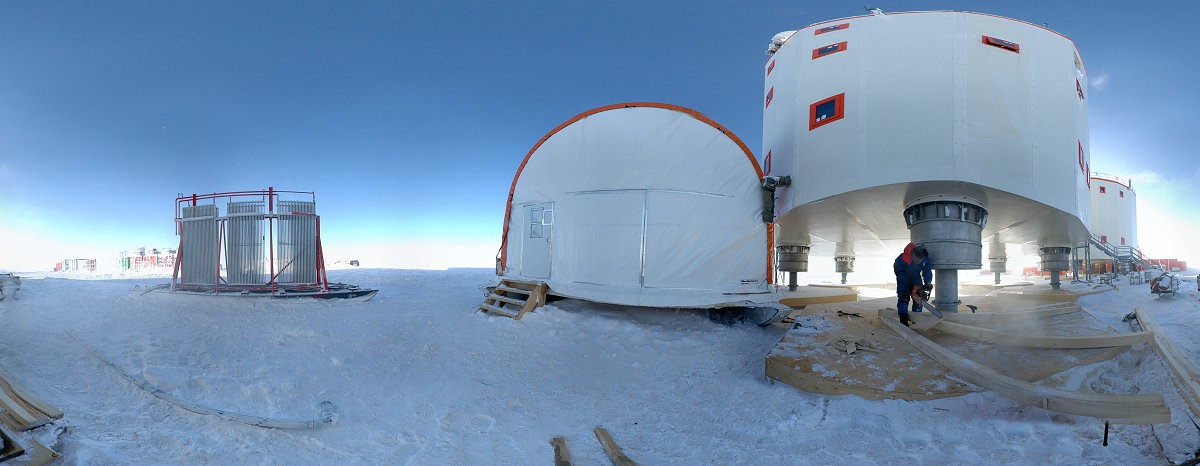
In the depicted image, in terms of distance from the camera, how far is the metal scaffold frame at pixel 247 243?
11.4 m

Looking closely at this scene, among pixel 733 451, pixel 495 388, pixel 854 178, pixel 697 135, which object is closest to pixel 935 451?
pixel 733 451

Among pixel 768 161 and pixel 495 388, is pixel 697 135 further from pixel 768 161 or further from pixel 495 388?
pixel 495 388

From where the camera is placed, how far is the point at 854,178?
28.8 feet

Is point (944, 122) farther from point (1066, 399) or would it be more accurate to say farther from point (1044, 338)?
point (1066, 399)

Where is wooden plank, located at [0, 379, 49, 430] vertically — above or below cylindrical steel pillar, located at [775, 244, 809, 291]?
below

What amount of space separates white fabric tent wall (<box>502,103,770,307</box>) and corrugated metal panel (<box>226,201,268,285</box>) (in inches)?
297

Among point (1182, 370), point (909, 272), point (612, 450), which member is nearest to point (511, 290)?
point (612, 450)

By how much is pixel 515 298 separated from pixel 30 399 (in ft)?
23.6

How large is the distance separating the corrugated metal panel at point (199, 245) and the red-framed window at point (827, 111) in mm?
14476

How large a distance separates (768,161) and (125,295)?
15.7 meters

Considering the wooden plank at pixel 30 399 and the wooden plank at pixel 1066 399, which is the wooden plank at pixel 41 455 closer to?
the wooden plank at pixel 30 399

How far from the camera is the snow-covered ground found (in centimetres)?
430

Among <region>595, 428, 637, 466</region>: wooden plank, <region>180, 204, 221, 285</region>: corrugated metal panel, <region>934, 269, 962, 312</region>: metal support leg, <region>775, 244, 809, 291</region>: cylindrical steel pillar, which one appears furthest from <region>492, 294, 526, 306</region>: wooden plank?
<region>775, 244, 809, 291</region>: cylindrical steel pillar

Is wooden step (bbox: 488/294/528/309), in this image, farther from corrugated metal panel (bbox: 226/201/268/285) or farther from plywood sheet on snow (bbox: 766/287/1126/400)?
corrugated metal panel (bbox: 226/201/268/285)
